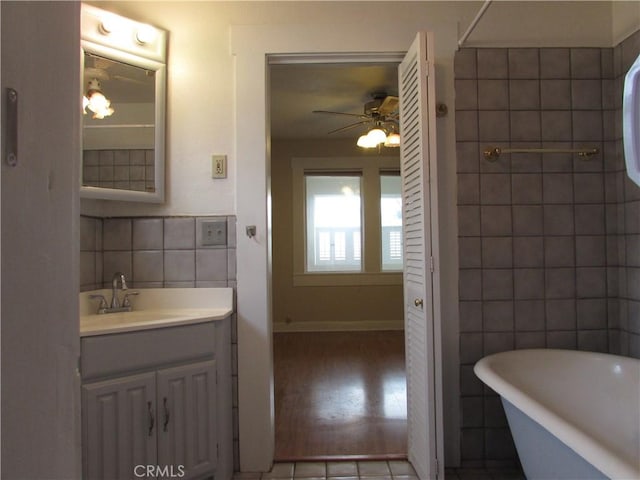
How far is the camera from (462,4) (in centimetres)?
189

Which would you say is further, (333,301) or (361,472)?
(333,301)

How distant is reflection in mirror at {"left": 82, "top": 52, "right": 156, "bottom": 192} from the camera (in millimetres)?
1743

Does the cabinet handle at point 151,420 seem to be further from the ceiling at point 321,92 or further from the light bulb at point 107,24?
the ceiling at point 321,92

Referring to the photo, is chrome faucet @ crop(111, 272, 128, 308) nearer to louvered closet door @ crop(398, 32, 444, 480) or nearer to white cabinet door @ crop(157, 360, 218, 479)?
white cabinet door @ crop(157, 360, 218, 479)

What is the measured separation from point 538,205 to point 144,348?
6.28ft

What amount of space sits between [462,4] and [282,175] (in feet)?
10.5

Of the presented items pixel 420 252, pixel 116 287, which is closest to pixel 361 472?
pixel 420 252

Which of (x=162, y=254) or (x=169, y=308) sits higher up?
(x=162, y=254)

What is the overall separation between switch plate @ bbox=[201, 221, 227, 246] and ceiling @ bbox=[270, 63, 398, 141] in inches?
52.8

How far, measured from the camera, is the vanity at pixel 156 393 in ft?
4.58

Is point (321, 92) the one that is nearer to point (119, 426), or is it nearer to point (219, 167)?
point (219, 167)

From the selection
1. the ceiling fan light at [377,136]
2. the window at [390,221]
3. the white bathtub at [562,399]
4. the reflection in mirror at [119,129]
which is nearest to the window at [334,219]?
the window at [390,221]

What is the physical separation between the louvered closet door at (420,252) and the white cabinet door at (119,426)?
1.11 metres

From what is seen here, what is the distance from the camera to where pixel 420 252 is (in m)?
1.69
